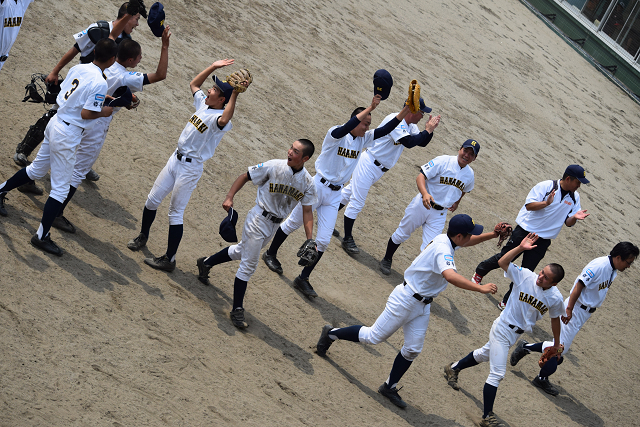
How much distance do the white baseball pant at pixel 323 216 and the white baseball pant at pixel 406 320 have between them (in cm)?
149

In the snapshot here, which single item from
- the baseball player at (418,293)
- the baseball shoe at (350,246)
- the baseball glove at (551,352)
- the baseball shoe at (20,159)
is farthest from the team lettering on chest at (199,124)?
the baseball glove at (551,352)

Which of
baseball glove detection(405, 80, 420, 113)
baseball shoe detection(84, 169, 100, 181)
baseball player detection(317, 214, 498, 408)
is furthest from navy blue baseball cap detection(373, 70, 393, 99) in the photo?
baseball shoe detection(84, 169, 100, 181)

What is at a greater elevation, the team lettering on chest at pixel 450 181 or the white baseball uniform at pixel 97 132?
the team lettering on chest at pixel 450 181

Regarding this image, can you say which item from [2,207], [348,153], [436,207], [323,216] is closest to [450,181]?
[436,207]

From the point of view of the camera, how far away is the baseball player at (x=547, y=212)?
784cm

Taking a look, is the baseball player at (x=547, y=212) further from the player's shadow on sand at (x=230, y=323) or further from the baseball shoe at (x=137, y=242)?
the baseball shoe at (x=137, y=242)

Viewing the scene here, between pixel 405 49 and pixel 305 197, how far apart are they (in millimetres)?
9922

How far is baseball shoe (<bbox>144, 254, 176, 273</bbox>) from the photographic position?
19.9 feet

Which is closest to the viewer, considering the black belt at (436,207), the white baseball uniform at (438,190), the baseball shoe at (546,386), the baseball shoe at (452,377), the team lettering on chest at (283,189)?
the team lettering on chest at (283,189)

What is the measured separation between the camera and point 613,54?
858 inches

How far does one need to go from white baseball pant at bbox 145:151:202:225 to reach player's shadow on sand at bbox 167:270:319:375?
0.67m

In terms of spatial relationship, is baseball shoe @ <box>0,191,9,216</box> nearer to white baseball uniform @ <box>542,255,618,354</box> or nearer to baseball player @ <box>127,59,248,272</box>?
baseball player @ <box>127,59,248,272</box>

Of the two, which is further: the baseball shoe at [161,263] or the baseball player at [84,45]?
the baseball player at [84,45]

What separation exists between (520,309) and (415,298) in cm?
138
